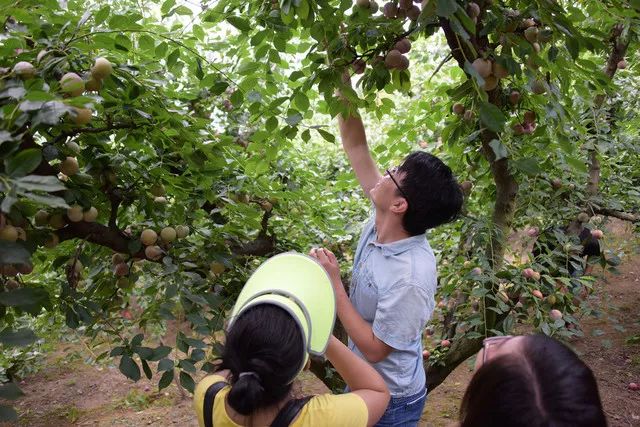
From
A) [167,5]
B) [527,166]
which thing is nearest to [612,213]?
[527,166]

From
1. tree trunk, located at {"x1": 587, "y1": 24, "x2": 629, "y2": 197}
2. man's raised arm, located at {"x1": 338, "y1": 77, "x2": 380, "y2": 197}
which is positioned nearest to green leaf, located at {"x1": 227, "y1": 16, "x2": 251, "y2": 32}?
man's raised arm, located at {"x1": 338, "y1": 77, "x2": 380, "y2": 197}

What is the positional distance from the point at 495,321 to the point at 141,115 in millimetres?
1724

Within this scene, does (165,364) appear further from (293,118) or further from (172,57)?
(172,57)

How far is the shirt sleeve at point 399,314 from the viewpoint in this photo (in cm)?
148

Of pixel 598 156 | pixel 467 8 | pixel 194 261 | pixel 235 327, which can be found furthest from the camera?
pixel 598 156

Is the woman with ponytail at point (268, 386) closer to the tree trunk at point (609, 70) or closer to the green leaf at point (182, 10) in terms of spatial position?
the green leaf at point (182, 10)

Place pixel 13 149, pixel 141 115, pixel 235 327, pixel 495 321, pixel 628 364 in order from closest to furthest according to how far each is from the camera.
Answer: pixel 13 149 < pixel 235 327 < pixel 141 115 < pixel 495 321 < pixel 628 364

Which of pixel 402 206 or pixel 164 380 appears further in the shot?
pixel 402 206

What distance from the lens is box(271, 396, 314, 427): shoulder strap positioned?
3.64 ft

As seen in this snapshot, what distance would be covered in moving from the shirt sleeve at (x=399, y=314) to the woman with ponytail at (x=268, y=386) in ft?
0.72

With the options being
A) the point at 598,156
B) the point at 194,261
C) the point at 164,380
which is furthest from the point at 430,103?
the point at 164,380

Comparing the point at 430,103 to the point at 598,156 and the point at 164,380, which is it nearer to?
the point at 598,156

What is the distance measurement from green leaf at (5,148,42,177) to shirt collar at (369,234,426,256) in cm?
100

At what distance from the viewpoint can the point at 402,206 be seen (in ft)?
5.33
